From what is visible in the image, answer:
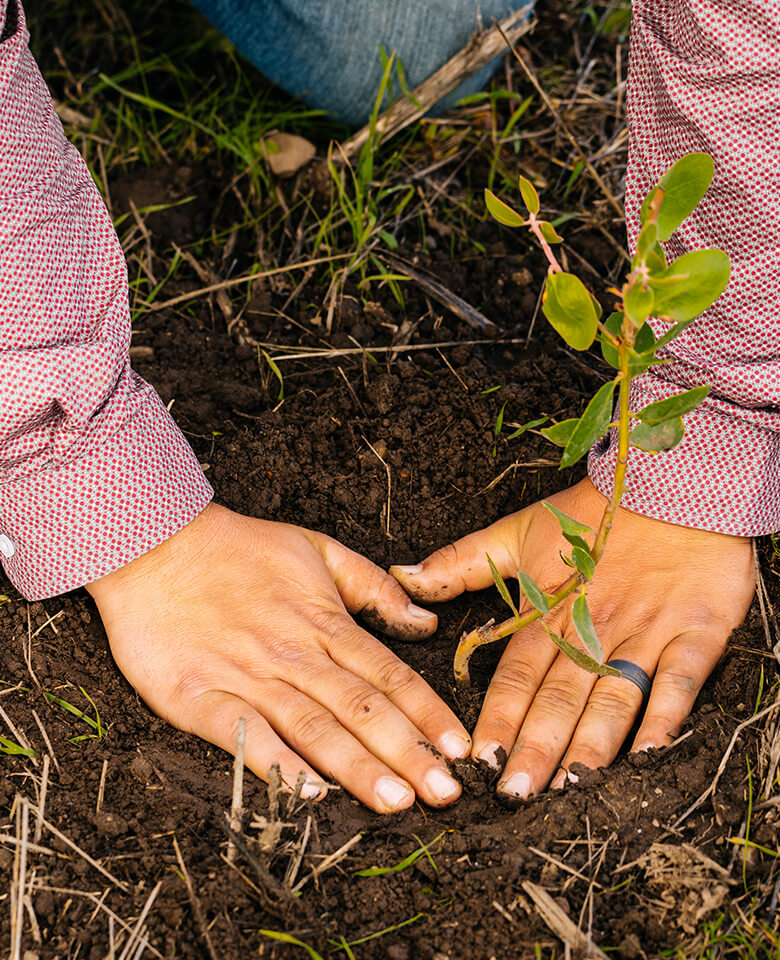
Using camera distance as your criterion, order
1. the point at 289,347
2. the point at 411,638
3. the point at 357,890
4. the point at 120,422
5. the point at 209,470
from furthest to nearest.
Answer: the point at 289,347 → the point at 209,470 → the point at 411,638 → the point at 120,422 → the point at 357,890

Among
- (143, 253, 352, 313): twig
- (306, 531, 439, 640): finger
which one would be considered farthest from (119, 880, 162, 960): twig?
(143, 253, 352, 313): twig

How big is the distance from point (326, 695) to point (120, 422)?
0.53 metres

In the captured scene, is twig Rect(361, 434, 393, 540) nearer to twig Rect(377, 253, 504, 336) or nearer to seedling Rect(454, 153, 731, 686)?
twig Rect(377, 253, 504, 336)

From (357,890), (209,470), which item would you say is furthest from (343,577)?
(357,890)

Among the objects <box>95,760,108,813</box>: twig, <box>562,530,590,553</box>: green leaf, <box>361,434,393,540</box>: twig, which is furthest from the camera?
<box>361,434,393,540</box>: twig

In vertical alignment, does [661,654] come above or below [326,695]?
above

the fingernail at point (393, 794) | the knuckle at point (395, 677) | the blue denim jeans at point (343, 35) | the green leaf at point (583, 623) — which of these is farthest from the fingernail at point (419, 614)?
the blue denim jeans at point (343, 35)

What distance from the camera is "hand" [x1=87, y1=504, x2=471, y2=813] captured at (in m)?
1.39

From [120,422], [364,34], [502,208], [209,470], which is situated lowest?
[209,470]

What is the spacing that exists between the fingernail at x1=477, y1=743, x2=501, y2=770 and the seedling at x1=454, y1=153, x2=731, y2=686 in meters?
0.29

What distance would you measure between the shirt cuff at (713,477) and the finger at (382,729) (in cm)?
53

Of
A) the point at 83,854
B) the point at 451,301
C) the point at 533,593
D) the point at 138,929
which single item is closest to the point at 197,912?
the point at 138,929

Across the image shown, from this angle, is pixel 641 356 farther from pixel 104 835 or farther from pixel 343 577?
pixel 104 835

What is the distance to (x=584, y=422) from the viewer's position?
1.01m
